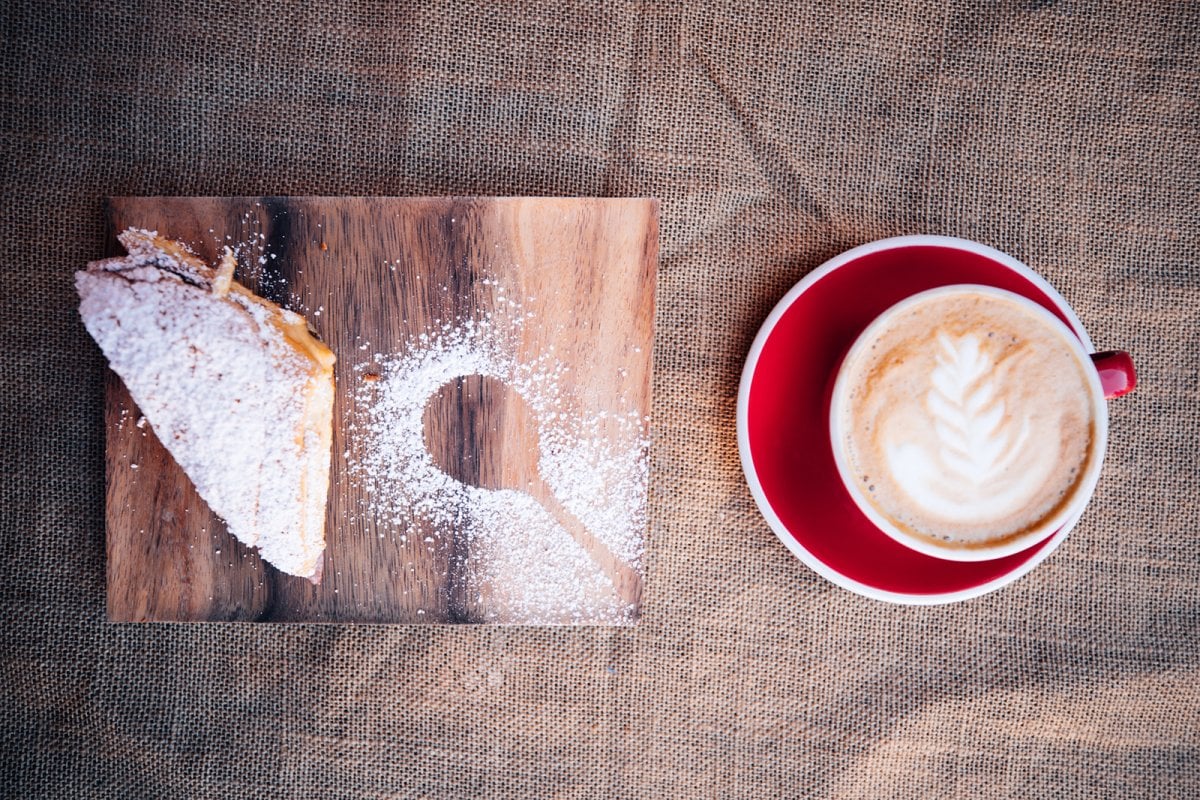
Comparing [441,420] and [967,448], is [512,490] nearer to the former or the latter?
[441,420]

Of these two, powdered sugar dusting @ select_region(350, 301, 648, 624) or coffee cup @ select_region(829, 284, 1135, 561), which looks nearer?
coffee cup @ select_region(829, 284, 1135, 561)

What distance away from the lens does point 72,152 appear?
0.92 metres

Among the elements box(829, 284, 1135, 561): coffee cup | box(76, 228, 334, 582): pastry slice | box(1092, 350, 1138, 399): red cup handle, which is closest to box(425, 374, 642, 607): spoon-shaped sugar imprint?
box(76, 228, 334, 582): pastry slice

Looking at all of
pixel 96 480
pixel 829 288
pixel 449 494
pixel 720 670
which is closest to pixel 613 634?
pixel 720 670

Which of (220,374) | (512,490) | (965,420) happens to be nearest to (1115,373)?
(965,420)

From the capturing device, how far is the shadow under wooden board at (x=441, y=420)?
0.86 m

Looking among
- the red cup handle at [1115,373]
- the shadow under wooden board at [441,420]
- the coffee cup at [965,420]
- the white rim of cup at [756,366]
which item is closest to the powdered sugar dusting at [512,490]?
the shadow under wooden board at [441,420]

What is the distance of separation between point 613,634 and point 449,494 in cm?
27

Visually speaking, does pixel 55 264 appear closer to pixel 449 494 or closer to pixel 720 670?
pixel 449 494

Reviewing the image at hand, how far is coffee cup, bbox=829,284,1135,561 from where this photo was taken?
70cm

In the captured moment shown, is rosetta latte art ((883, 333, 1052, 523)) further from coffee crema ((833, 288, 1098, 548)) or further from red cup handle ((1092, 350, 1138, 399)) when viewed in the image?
red cup handle ((1092, 350, 1138, 399))

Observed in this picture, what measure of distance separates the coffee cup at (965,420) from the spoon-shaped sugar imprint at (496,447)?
31cm

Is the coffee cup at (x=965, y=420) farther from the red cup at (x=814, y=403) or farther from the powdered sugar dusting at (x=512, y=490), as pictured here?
the powdered sugar dusting at (x=512, y=490)

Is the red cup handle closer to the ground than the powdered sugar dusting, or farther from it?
farther from it
